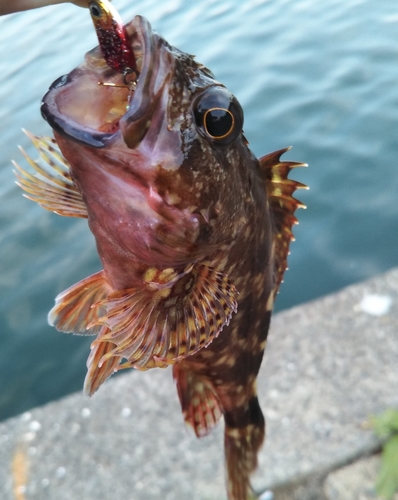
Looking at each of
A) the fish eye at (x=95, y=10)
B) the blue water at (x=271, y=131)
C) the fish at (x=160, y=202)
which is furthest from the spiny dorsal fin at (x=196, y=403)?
the blue water at (x=271, y=131)

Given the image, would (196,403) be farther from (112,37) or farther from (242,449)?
(112,37)

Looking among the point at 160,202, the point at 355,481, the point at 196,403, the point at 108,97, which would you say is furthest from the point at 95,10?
the point at 355,481

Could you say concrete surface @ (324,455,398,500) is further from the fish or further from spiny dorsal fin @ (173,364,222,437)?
the fish

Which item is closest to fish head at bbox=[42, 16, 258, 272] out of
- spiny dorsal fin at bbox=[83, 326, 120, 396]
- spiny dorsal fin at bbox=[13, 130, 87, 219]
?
spiny dorsal fin at bbox=[13, 130, 87, 219]

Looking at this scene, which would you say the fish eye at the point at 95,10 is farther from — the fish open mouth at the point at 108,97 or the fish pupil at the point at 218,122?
the fish pupil at the point at 218,122

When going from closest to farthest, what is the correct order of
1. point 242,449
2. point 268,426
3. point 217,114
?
point 217,114 → point 242,449 → point 268,426

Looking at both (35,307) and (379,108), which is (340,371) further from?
(379,108)
